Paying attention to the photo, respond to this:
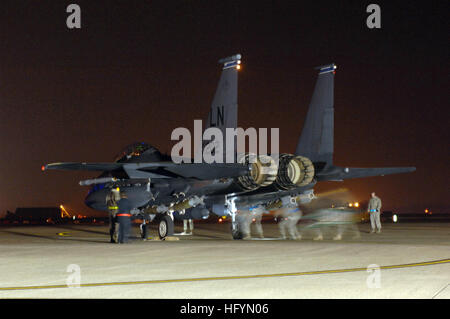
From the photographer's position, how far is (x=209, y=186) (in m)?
19.0

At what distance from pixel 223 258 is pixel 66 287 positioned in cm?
463

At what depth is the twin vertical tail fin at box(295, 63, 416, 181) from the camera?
18188 millimetres

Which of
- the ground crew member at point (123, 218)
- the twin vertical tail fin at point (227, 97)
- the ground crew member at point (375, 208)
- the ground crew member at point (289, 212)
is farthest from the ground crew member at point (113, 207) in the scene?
the ground crew member at point (375, 208)

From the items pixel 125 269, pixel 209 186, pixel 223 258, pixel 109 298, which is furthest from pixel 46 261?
pixel 209 186

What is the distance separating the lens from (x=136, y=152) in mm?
20172

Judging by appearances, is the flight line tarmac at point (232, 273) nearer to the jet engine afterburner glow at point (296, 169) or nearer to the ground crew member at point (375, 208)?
the jet engine afterburner glow at point (296, 169)

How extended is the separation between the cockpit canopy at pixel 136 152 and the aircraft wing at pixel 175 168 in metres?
1.83

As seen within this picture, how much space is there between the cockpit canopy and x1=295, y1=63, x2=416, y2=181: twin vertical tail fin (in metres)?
5.29

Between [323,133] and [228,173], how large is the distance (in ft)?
11.0

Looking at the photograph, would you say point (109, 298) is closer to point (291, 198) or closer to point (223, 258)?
point (223, 258)

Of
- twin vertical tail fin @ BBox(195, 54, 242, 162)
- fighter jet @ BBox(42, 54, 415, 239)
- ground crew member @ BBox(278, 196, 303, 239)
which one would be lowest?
ground crew member @ BBox(278, 196, 303, 239)

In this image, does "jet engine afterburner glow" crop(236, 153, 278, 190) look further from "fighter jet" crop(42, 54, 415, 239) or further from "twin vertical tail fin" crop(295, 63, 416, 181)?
"twin vertical tail fin" crop(295, 63, 416, 181)

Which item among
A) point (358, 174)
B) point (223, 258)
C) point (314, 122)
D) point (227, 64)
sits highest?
point (227, 64)

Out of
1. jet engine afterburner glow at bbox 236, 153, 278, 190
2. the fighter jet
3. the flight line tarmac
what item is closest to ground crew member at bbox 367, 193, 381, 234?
the fighter jet
